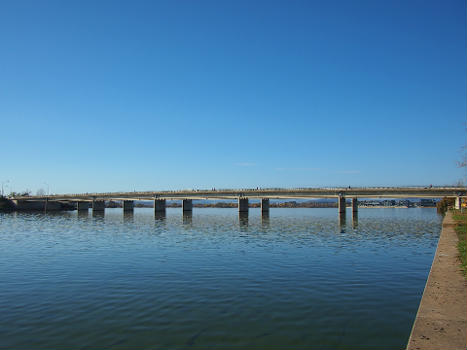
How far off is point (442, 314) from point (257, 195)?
111m

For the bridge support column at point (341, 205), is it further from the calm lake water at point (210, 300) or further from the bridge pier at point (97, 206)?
the bridge pier at point (97, 206)

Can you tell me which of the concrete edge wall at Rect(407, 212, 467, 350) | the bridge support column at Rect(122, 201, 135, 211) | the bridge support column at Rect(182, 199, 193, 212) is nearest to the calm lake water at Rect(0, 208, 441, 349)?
the concrete edge wall at Rect(407, 212, 467, 350)

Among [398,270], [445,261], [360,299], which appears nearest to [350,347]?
[360,299]

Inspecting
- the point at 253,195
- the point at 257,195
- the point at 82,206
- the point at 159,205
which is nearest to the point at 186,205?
the point at 159,205

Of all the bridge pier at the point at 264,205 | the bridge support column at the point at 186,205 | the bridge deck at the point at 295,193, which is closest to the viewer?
the bridge deck at the point at 295,193

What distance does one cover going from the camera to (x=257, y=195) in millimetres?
122062

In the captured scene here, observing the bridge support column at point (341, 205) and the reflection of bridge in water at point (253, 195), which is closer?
the reflection of bridge in water at point (253, 195)

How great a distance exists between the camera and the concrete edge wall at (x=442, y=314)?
876cm

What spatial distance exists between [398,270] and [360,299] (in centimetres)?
807

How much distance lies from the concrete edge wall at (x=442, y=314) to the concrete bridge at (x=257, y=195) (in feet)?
293

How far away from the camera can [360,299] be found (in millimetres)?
15422

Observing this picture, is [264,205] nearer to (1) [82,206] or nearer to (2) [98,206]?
(2) [98,206]

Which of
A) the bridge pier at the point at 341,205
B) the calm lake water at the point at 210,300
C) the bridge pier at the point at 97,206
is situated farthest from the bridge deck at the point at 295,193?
the calm lake water at the point at 210,300

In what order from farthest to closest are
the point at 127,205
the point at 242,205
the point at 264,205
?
1. the point at 127,205
2. the point at 242,205
3. the point at 264,205
